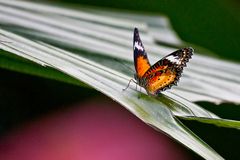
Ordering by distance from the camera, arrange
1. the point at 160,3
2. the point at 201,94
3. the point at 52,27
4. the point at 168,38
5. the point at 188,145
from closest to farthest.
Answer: the point at 188,145 → the point at 201,94 → the point at 52,27 → the point at 168,38 → the point at 160,3

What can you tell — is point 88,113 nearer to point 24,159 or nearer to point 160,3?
point 24,159

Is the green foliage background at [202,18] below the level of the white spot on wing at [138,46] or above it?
below

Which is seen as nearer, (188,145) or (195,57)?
(188,145)

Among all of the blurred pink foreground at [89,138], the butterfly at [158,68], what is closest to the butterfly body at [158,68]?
the butterfly at [158,68]

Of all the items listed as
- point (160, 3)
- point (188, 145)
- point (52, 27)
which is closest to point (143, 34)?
point (52, 27)

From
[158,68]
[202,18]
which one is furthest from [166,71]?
[202,18]

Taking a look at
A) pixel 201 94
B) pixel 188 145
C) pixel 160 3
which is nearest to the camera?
pixel 188 145

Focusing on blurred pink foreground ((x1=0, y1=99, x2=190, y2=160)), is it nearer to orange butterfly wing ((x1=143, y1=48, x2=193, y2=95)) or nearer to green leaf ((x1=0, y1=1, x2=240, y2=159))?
green leaf ((x1=0, y1=1, x2=240, y2=159))

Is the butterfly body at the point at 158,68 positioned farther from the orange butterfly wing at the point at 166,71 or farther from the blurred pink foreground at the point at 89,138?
the blurred pink foreground at the point at 89,138
